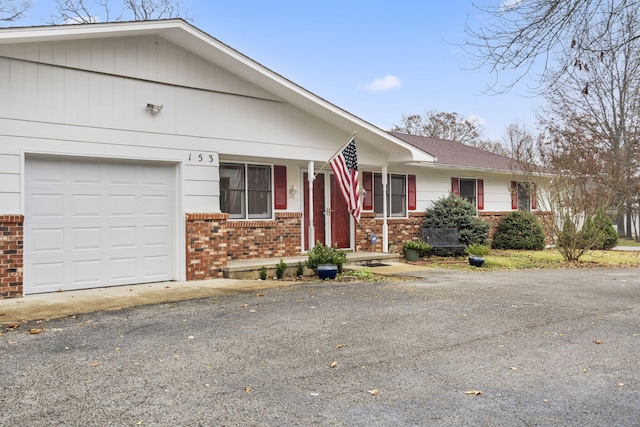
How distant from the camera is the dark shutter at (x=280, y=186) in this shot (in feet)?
38.4

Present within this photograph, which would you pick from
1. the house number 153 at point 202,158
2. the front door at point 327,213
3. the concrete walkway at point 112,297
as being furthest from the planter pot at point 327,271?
the house number 153 at point 202,158

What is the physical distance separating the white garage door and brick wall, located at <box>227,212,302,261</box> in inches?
71.7

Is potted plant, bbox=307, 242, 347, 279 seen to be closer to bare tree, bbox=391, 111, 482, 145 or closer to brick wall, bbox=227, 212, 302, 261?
A: brick wall, bbox=227, 212, 302, 261

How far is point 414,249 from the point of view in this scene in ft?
44.7

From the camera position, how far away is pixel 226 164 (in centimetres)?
1091

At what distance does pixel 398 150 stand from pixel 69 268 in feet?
25.4

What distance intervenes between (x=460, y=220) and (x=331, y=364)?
10895mm

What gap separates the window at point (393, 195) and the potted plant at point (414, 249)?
44.2 inches

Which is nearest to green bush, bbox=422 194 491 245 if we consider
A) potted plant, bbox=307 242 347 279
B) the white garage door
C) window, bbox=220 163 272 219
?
potted plant, bbox=307 242 347 279

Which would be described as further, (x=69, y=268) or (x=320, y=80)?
(x=320, y=80)

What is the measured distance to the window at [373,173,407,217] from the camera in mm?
14086

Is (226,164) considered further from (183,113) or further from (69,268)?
(69,268)

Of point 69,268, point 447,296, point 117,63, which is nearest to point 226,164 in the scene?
point 117,63

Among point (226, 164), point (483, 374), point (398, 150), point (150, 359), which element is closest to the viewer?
point (483, 374)
